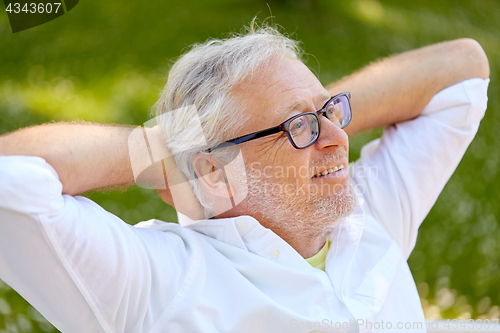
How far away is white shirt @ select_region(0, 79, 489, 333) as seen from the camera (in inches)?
50.8

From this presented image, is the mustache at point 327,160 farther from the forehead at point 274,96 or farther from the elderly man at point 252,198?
the forehead at point 274,96

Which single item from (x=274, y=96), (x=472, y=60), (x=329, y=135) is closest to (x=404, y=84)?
(x=472, y=60)

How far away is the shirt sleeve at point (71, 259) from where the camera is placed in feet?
4.08

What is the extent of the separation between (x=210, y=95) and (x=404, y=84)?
1068 mm

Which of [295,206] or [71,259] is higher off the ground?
[71,259]

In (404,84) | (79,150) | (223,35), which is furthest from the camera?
(223,35)

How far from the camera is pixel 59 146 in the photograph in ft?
4.74

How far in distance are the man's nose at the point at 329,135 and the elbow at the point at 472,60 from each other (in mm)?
941

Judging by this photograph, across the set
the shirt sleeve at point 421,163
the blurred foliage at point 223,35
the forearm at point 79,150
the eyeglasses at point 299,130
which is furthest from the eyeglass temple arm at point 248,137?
the blurred foliage at point 223,35

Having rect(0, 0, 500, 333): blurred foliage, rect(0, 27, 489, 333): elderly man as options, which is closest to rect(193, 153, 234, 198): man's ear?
rect(0, 27, 489, 333): elderly man

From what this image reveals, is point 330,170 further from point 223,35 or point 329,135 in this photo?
point 223,35

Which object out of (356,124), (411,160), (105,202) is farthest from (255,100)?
(105,202)

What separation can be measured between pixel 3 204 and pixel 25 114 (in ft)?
12.3

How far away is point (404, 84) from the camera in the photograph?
228 cm
